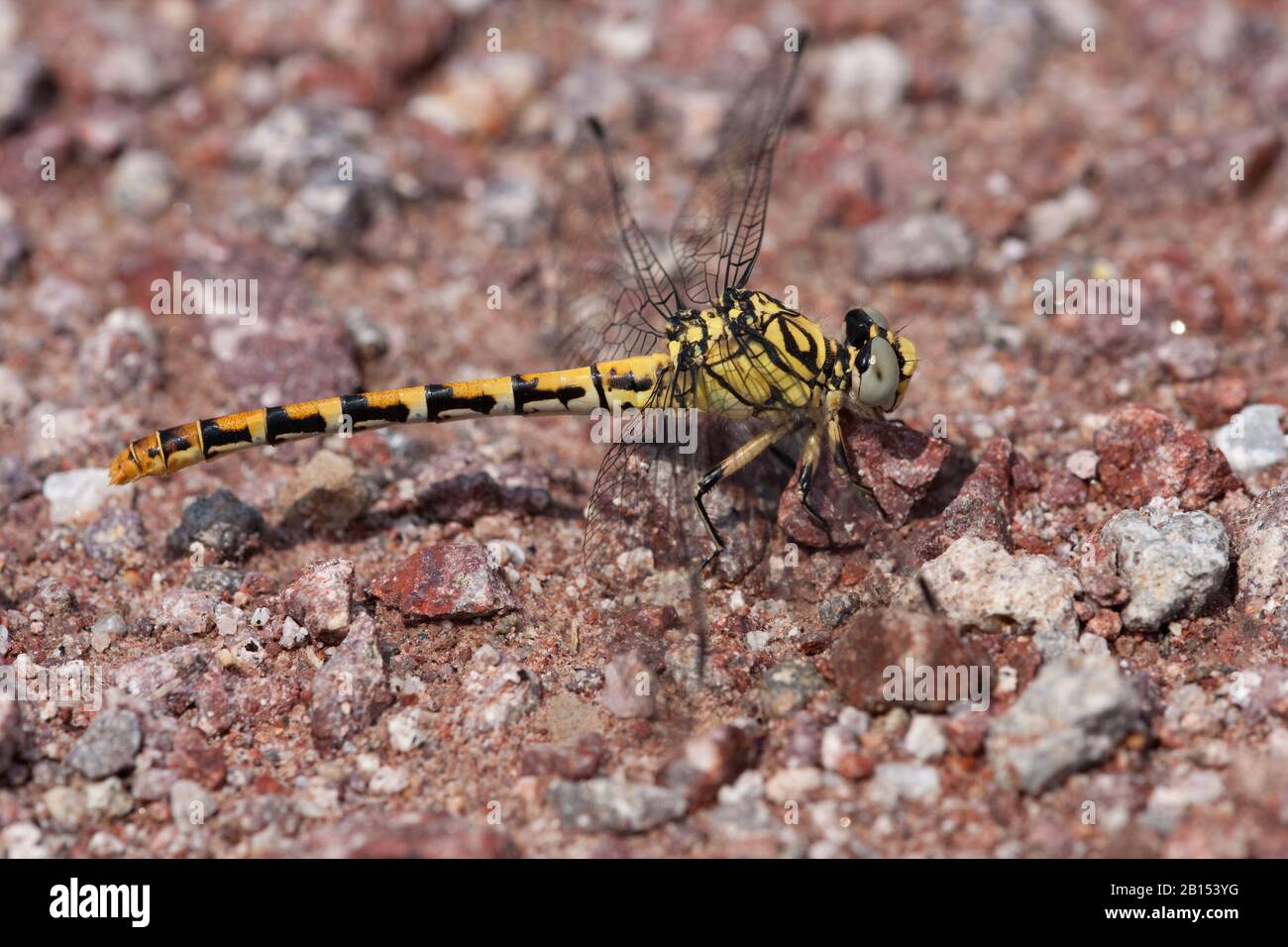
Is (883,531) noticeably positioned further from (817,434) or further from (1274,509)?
(1274,509)

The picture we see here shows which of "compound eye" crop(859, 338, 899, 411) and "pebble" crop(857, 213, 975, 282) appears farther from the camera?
"pebble" crop(857, 213, 975, 282)

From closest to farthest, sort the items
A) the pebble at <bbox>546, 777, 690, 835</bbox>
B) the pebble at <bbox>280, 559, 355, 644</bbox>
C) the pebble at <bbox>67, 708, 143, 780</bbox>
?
the pebble at <bbox>546, 777, 690, 835</bbox>
the pebble at <bbox>67, 708, 143, 780</bbox>
the pebble at <bbox>280, 559, 355, 644</bbox>

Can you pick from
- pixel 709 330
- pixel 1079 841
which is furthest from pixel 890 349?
pixel 1079 841

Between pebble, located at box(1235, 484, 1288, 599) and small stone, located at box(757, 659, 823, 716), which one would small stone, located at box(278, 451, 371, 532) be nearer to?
small stone, located at box(757, 659, 823, 716)

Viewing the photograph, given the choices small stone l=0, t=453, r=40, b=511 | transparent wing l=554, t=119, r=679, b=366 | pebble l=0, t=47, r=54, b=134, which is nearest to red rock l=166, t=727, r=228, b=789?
small stone l=0, t=453, r=40, b=511

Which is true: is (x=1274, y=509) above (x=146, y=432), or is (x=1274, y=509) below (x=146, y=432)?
below

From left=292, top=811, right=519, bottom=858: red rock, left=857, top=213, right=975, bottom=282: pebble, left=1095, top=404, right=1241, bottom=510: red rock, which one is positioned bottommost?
left=292, top=811, right=519, bottom=858: red rock

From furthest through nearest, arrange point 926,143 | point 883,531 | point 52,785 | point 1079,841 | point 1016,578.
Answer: point 926,143 → point 883,531 → point 1016,578 → point 52,785 → point 1079,841
